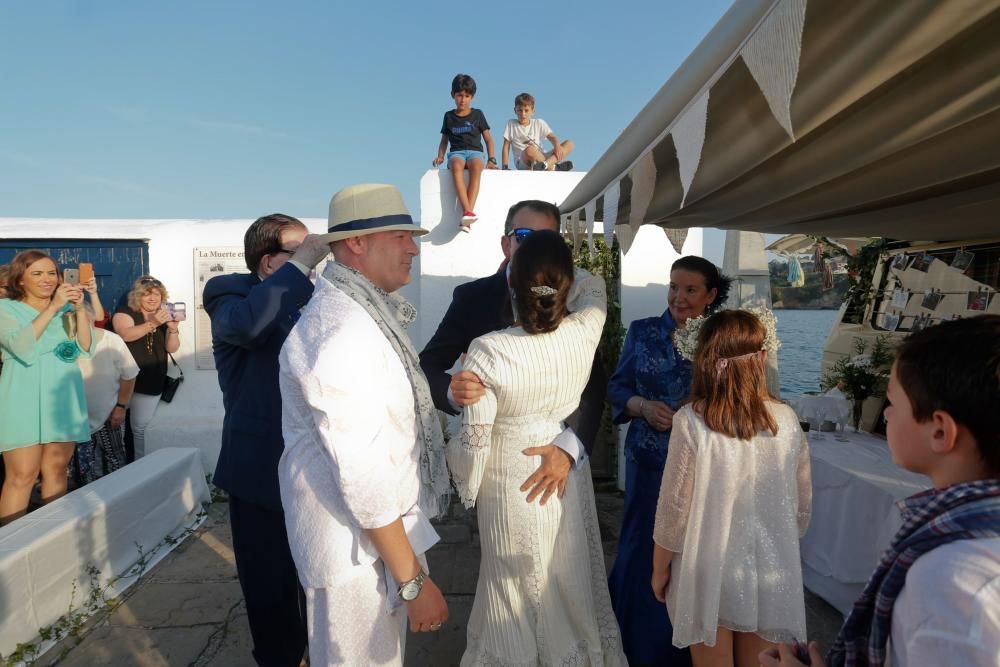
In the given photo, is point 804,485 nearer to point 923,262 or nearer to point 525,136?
point 923,262

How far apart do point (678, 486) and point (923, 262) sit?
3303 millimetres

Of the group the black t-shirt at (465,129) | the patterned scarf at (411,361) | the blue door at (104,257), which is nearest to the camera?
the patterned scarf at (411,361)

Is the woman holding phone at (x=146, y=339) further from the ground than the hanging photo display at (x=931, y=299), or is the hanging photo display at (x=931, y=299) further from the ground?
the hanging photo display at (x=931, y=299)

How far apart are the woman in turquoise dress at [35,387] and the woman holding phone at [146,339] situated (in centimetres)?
125

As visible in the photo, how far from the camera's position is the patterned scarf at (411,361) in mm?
1703

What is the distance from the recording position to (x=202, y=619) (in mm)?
3406

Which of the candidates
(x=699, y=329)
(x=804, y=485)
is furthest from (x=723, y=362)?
(x=804, y=485)

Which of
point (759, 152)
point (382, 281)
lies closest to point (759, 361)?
point (759, 152)

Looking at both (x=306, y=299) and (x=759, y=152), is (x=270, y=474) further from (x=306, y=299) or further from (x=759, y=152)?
(x=759, y=152)

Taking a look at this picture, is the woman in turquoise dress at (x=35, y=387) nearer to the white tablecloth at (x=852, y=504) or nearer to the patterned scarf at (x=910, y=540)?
the patterned scarf at (x=910, y=540)

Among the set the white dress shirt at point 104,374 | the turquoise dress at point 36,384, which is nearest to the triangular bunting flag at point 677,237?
the turquoise dress at point 36,384

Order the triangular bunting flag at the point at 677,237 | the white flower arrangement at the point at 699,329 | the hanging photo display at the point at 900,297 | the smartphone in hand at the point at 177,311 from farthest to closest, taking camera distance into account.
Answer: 1. the smartphone in hand at the point at 177,311
2. the hanging photo display at the point at 900,297
3. the triangular bunting flag at the point at 677,237
4. the white flower arrangement at the point at 699,329

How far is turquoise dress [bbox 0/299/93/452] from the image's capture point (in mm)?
3752

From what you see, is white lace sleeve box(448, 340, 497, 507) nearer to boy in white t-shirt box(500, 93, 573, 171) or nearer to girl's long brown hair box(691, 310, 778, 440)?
girl's long brown hair box(691, 310, 778, 440)
